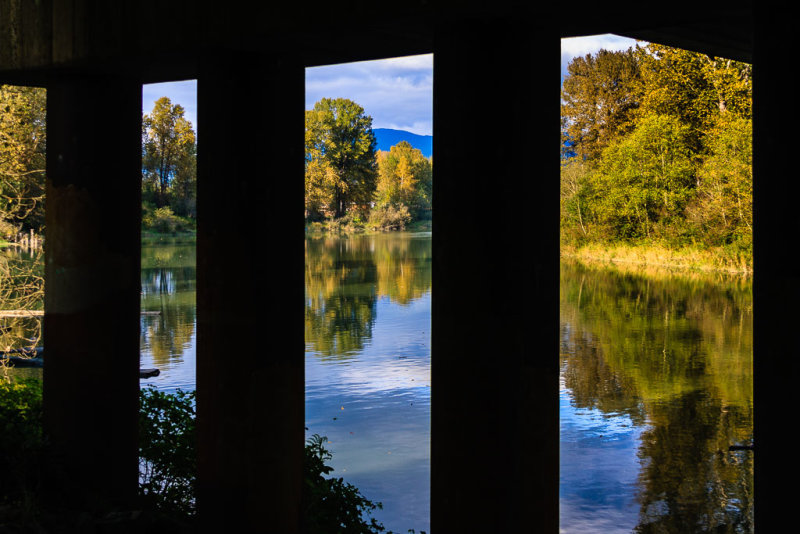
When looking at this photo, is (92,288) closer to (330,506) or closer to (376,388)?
(330,506)

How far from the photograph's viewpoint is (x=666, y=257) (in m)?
40.0

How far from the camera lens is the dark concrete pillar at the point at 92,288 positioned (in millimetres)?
6129

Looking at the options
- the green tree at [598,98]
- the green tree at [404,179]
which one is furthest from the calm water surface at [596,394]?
the green tree at [404,179]

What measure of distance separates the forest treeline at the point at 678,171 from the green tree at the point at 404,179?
66416 mm

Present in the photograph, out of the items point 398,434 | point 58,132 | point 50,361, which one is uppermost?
point 58,132

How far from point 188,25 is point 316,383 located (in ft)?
34.2

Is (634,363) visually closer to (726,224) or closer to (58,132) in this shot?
(58,132)

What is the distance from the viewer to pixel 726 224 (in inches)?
1394

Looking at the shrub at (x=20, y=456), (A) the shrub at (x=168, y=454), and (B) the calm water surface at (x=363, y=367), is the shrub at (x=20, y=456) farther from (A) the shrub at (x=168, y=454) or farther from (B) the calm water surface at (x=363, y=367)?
(B) the calm water surface at (x=363, y=367)

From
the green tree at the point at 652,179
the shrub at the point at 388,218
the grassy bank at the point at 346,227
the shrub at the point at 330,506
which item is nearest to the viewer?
the shrub at the point at 330,506

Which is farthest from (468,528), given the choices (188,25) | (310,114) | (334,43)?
(310,114)
